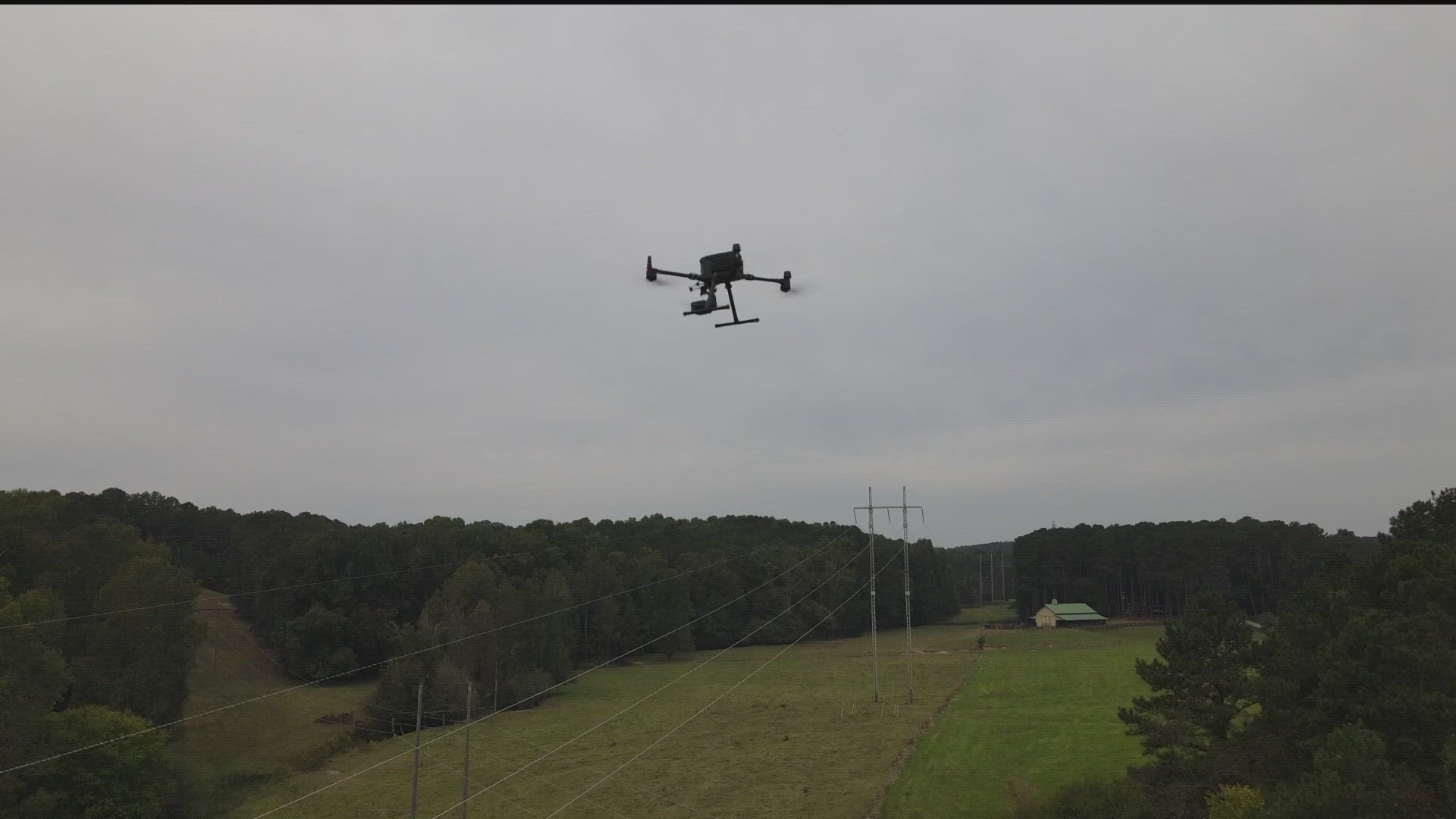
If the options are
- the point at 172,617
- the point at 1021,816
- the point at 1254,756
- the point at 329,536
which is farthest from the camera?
the point at 329,536

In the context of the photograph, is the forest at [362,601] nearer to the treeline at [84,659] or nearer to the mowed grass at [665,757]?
the treeline at [84,659]

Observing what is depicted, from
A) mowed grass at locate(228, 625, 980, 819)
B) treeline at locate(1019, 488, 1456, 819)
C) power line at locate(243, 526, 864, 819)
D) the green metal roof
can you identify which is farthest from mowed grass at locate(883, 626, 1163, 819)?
the green metal roof

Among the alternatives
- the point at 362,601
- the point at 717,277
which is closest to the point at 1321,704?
the point at 717,277

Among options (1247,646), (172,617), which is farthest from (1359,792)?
(172,617)

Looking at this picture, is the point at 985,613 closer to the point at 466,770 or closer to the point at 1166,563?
the point at 1166,563

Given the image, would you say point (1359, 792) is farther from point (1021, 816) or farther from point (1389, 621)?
point (1021, 816)

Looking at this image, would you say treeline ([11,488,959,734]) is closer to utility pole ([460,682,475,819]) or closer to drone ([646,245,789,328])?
utility pole ([460,682,475,819])

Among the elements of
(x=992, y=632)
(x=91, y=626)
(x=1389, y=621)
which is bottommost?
(x=992, y=632)
